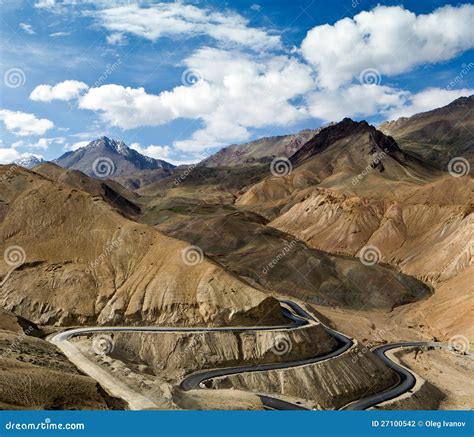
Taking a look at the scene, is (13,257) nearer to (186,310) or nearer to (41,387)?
(186,310)

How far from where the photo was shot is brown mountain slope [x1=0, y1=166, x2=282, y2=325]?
66.8 meters

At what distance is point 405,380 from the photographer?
2601 inches

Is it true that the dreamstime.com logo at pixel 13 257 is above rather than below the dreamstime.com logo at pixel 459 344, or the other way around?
above

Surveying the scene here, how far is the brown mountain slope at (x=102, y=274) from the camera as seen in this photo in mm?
66750

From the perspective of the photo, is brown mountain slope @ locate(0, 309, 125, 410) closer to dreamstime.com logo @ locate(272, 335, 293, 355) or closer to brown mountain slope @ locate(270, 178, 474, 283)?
dreamstime.com logo @ locate(272, 335, 293, 355)

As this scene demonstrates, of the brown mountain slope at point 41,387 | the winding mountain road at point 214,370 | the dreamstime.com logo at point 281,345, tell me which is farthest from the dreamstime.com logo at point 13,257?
the brown mountain slope at point 41,387

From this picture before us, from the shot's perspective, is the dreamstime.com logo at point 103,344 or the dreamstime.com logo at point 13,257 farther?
the dreamstime.com logo at point 13,257

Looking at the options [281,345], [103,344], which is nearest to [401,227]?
[281,345]

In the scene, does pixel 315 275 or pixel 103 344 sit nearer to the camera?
pixel 103 344

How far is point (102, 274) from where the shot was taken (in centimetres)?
7319

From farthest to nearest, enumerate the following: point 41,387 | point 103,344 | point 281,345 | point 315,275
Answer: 1. point 315,275
2. point 281,345
3. point 103,344
4. point 41,387

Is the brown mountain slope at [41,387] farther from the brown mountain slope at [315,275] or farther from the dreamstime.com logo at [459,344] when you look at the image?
the brown mountain slope at [315,275]

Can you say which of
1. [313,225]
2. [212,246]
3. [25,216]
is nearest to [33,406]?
[25,216]

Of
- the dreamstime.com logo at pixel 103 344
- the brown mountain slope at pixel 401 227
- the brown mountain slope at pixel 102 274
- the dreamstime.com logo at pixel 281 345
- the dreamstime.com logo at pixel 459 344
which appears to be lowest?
the dreamstime.com logo at pixel 459 344
